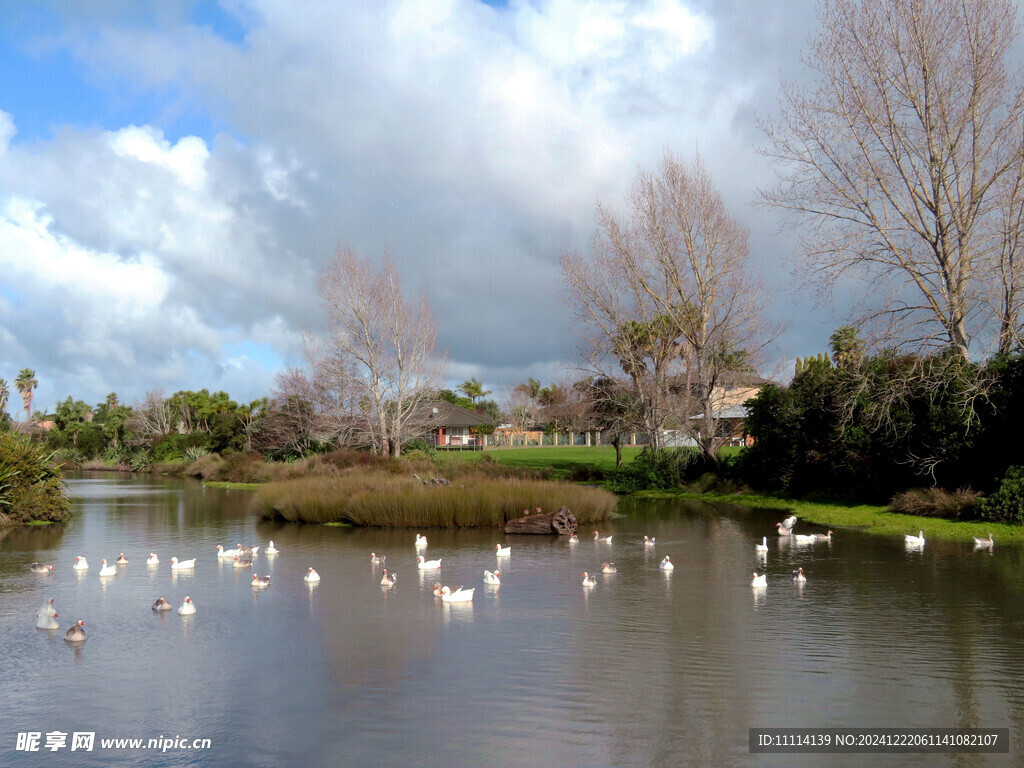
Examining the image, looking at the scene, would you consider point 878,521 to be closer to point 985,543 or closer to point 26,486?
point 985,543

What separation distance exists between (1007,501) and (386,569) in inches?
649

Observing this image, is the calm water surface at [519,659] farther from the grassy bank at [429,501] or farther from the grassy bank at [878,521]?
→ the grassy bank at [429,501]

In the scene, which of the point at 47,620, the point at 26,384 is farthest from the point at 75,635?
the point at 26,384

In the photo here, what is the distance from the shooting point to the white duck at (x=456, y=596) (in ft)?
46.2

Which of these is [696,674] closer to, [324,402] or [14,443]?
[14,443]

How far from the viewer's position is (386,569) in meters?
17.7

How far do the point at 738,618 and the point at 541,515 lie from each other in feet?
41.1

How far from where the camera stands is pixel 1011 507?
70.7 feet

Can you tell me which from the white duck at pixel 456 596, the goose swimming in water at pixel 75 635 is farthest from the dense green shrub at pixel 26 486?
the white duck at pixel 456 596

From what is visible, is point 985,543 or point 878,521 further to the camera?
point 878,521

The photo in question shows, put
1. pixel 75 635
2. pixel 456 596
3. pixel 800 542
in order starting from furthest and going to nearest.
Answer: pixel 800 542 → pixel 456 596 → pixel 75 635

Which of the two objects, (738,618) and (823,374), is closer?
(738,618)

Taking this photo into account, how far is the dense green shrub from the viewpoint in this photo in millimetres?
26234

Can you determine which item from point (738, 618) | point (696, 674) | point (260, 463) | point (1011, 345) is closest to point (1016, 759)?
point (696, 674)
